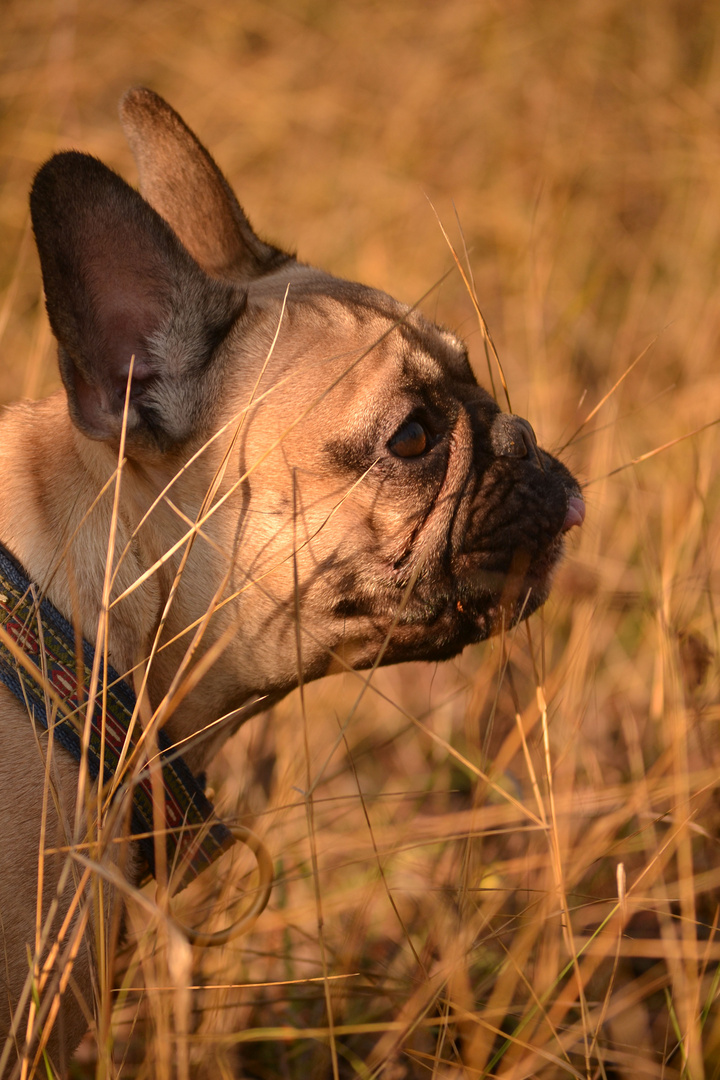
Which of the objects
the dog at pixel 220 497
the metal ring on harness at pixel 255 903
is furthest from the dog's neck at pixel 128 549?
the metal ring on harness at pixel 255 903

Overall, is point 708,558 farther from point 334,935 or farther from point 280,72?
point 280,72

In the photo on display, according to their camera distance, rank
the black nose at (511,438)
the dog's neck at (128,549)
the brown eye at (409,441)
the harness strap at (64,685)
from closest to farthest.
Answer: the harness strap at (64,685) < the dog's neck at (128,549) < the brown eye at (409,441) < the black nose at (511,438)

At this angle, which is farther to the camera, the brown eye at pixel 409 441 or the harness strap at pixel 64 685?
the brown eye at pixel 409 441

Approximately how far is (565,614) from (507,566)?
163 cm

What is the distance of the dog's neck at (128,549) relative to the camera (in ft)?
5.88

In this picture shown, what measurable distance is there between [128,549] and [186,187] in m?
1.20

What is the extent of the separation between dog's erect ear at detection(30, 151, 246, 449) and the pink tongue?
0.90 m

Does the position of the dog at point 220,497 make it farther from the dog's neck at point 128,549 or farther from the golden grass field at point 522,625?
the golden grass field at point 522,625

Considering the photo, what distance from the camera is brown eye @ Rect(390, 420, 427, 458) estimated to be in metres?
1.97

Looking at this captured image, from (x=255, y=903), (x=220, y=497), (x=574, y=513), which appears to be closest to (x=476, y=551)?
(x=574, y=513)

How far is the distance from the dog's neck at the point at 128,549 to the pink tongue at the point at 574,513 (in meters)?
0.84

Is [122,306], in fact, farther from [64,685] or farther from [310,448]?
[64,685]

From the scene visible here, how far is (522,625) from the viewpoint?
309cm

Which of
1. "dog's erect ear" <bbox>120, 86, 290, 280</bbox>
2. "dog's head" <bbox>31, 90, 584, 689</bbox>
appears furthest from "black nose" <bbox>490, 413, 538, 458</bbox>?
"dog's erect ear" <bbox>120, 86, 290, 280</bbox>
